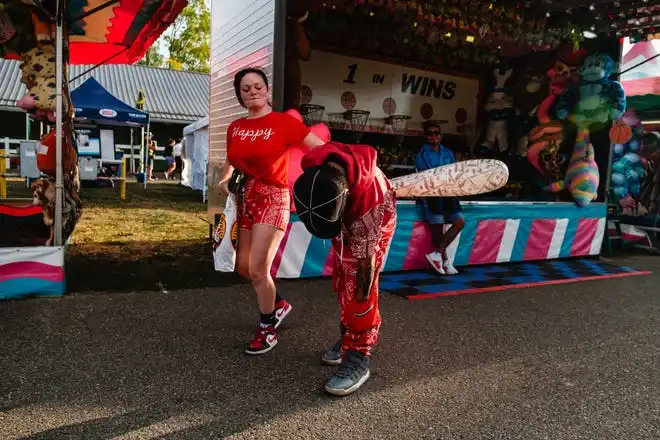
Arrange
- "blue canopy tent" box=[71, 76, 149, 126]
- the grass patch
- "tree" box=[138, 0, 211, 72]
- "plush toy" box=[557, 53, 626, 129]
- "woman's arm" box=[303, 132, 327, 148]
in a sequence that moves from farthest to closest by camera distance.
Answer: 1. "tree" box=[138, 0, 211, 72]
2. "blue canopy tent" box=[71, 76, 149, 126]
3. "plush toy" box=[557, 53, 626, 129]
4. the grass patch
5. "woman's arm" box=[303, 132, 327, 148]

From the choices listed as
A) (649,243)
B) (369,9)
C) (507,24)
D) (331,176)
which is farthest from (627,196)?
(331,176)

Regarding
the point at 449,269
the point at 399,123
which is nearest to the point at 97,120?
the point at 399,123

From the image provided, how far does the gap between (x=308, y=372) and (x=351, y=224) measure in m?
0.93

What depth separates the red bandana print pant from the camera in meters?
2.58

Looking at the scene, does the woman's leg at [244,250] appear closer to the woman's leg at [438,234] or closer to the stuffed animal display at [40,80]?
the stuffed animal display at [40,80]

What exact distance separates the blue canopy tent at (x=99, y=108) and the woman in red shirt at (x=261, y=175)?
410 inches

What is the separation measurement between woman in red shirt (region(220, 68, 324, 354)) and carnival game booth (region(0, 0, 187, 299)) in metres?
1.89

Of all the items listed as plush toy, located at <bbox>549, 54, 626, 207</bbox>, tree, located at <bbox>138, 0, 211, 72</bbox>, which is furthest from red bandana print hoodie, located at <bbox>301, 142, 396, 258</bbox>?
tree, located at <bbox>138, 0, 211, 72</bbox>

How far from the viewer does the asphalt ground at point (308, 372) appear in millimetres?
2275

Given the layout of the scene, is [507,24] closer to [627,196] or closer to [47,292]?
[627,196]

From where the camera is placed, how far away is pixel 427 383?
2793 mm

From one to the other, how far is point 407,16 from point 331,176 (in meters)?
5.15

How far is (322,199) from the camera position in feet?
7.50

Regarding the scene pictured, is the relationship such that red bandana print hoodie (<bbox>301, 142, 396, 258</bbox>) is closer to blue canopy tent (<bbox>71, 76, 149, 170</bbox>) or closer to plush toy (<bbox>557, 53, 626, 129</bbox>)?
plush toy (<bbox>557, 53, 626, 129</bbox>)
